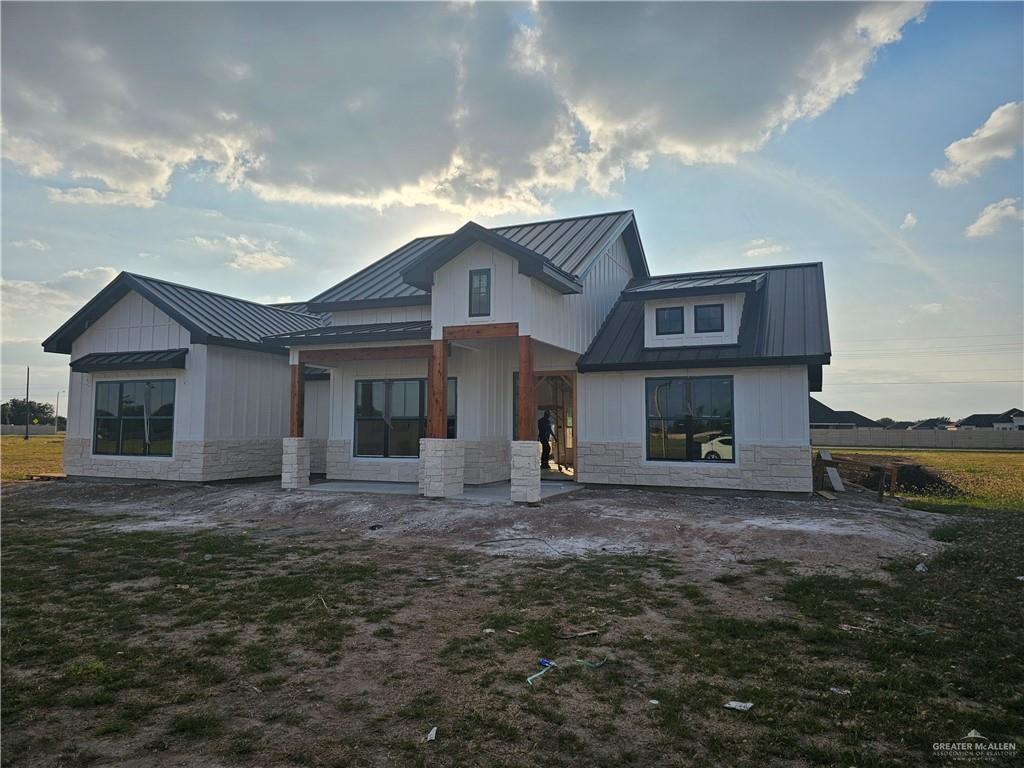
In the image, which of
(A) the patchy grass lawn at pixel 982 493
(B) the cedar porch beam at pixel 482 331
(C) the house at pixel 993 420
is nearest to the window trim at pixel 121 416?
(B) the cedar porch beam at pixel 482 331

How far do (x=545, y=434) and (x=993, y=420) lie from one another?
82526mm

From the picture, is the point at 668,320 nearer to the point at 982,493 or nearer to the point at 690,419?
the point at 690,419

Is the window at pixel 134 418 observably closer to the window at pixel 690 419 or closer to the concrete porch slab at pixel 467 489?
the concrete porch slab at pixel 467 489

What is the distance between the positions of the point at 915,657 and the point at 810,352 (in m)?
9.49

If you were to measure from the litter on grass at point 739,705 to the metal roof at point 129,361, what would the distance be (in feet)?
53.1

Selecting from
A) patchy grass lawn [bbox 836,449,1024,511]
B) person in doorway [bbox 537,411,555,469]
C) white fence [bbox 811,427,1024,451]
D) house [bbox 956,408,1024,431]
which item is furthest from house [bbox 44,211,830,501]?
house [bbox 956,408,1024,431]

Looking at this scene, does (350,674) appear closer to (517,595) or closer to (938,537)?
(517,595)

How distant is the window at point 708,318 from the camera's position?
49.3ft

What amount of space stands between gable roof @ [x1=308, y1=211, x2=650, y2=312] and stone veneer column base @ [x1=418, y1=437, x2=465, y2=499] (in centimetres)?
378

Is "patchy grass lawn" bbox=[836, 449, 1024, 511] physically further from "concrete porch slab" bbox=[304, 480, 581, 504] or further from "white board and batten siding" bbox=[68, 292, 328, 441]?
"white board and batten siding" bbox=[68, 292, 328, 441]

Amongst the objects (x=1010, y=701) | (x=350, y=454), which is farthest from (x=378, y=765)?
(x=350, y=454)

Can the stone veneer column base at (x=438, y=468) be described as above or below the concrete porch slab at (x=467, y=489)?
above

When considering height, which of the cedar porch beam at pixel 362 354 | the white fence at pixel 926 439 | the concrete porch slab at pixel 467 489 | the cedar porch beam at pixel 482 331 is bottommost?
the concrete porch slab at pixel 467 489

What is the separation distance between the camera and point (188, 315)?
16750 mm
